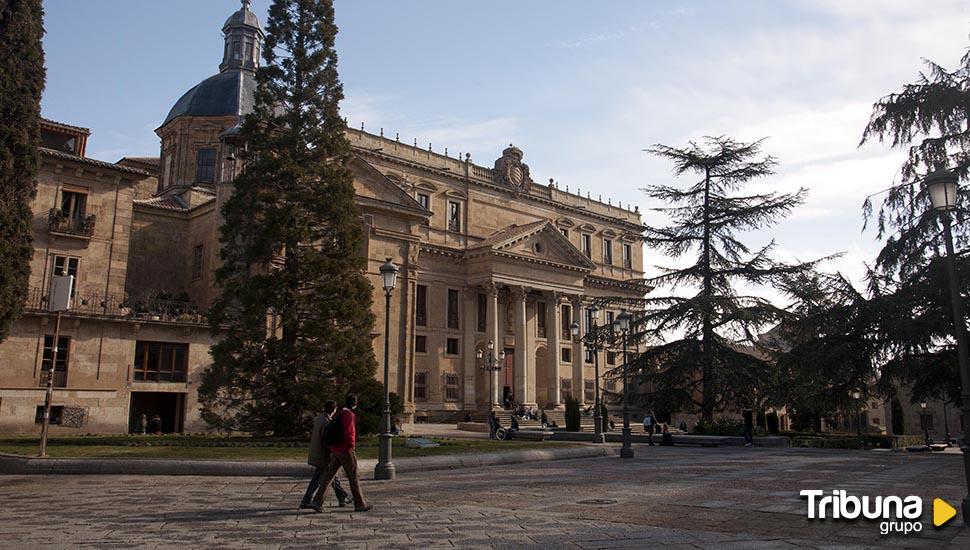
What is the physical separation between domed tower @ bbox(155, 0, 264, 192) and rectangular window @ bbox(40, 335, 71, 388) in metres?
19.7

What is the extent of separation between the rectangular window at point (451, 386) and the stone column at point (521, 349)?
15.5 ft

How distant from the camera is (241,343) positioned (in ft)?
77.0

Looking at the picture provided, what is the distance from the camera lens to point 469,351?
49156 mm

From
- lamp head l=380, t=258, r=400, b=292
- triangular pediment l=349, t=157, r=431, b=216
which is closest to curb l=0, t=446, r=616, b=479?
lamp head l=380, t=258, r=400, b=292

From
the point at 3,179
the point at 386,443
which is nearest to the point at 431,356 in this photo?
the point at 3,179

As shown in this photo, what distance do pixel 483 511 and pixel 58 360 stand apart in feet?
80.7

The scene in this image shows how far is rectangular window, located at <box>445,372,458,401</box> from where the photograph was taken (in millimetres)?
47688

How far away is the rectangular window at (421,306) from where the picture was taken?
47438 mm

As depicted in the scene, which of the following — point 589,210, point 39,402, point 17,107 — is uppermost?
point 589,210

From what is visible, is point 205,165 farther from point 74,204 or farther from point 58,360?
point 58,360

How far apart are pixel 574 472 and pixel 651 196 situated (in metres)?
21.1

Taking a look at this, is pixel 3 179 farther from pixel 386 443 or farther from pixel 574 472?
pixel 574 472

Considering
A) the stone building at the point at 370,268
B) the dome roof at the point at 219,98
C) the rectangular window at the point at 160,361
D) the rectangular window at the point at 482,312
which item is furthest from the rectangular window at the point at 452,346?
the dome roof at the point at 219,98

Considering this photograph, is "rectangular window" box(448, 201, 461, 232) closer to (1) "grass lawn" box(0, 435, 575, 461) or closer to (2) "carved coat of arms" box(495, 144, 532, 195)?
(2) "carved coat of arms" box(495, 144, 532, 195)
